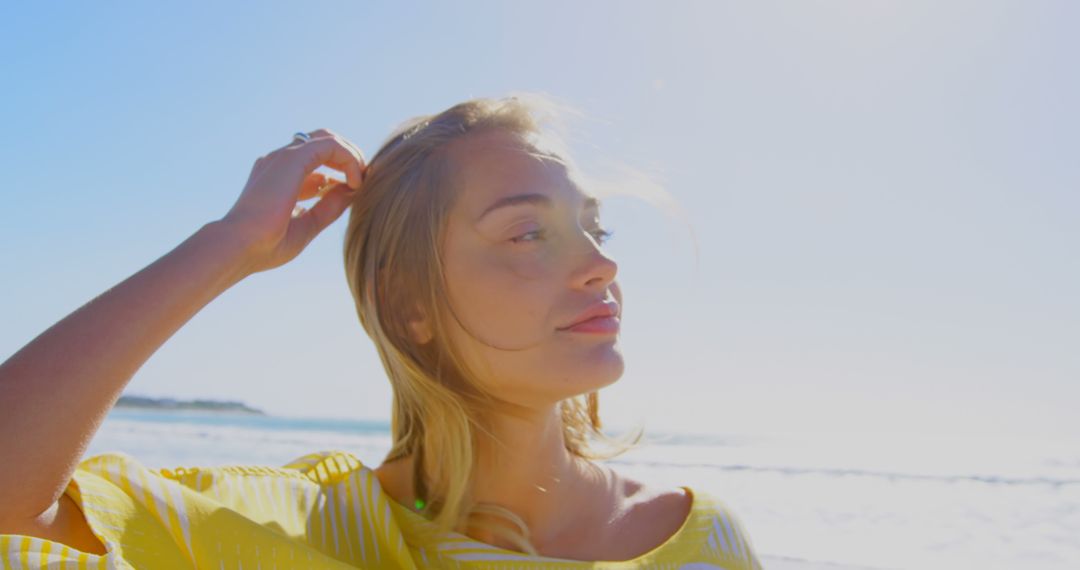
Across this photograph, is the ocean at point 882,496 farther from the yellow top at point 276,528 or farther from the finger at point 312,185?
the finger at point 312,185

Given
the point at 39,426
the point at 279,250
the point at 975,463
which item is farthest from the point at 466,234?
the point at 975,463

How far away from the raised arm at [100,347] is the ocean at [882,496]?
1287mm

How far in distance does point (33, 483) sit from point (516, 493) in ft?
3.94

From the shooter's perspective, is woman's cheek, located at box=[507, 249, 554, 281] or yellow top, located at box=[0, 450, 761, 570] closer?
yellow top, located at box=[0, 450, 761, 570]

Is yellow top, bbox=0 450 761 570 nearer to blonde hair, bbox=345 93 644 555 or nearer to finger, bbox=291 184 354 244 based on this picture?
blonde hair, bbox=345 93 644 555

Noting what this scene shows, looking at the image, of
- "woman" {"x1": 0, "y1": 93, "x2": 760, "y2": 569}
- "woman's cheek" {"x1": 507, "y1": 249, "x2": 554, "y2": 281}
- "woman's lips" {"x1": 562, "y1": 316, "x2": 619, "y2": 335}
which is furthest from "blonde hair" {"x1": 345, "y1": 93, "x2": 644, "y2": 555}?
"woman's lips" {"x1": 562, "y1": 316, "x2": 619, "y2": 335}

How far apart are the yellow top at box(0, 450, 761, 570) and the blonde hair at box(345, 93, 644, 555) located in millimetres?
155

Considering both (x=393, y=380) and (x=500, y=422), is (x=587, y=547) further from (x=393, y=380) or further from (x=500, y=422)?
(x=393, y=380)

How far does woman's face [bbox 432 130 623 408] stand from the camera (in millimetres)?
2125

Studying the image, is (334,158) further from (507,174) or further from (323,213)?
(507,174)

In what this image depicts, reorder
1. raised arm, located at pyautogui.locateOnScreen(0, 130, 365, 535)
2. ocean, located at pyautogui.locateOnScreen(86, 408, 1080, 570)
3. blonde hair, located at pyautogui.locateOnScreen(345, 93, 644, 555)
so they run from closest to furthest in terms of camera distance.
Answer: raised arm, located at pyautogui.locateOnScreen(0, 130, 365, 535), blonde hair, located at pyautogui.locateOnScreen(345, 93, 644, 555), ocean, located at pyautogui.locateOnScreen(86, 408, 1080, 570)

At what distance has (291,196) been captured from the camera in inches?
85.0

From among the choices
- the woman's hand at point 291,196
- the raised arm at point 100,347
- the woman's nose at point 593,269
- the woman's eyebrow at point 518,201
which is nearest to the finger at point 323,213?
the woman's hand at point 291,196

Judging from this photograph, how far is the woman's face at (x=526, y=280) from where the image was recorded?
2.12 metres
